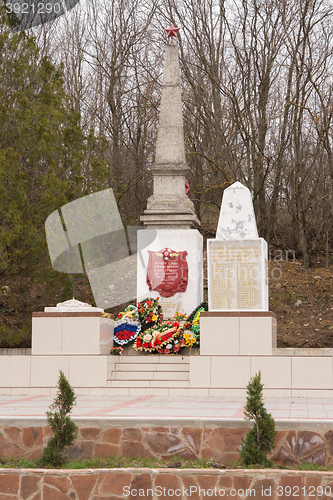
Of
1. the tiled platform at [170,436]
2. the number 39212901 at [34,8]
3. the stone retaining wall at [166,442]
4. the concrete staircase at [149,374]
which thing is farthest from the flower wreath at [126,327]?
the number 39212901 at [34,8]

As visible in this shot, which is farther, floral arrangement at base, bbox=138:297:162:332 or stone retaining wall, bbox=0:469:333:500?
floral arrangement at base, bbox=138:297:162:332

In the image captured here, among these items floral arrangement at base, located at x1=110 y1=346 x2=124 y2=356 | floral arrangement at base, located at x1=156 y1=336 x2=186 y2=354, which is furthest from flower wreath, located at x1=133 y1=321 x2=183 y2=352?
floral arrangement at base, located at x1=110 y1=346 x2=124 y2=356

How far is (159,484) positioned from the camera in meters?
4.83

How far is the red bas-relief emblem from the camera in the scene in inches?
497

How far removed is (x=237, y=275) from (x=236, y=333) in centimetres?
132

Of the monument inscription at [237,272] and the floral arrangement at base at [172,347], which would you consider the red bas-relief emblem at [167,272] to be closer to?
the monument inscription at [237,272]

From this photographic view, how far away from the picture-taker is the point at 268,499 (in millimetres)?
4656

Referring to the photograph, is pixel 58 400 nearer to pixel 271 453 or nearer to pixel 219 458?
pixel 219 458

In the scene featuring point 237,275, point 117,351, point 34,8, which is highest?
point 34,8

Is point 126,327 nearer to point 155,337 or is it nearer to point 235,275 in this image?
point 155,337

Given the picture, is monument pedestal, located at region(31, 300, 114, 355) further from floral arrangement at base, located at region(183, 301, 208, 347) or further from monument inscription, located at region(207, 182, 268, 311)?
monument inscription, located at region(207, 182, 268, 311)

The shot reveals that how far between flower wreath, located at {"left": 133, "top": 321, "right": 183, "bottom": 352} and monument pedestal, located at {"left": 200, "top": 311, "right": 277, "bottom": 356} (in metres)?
1.05

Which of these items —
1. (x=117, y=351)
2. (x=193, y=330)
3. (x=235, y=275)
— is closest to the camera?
(x=117, y=351)

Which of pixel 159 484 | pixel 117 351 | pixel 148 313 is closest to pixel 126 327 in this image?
pixel 148 313
